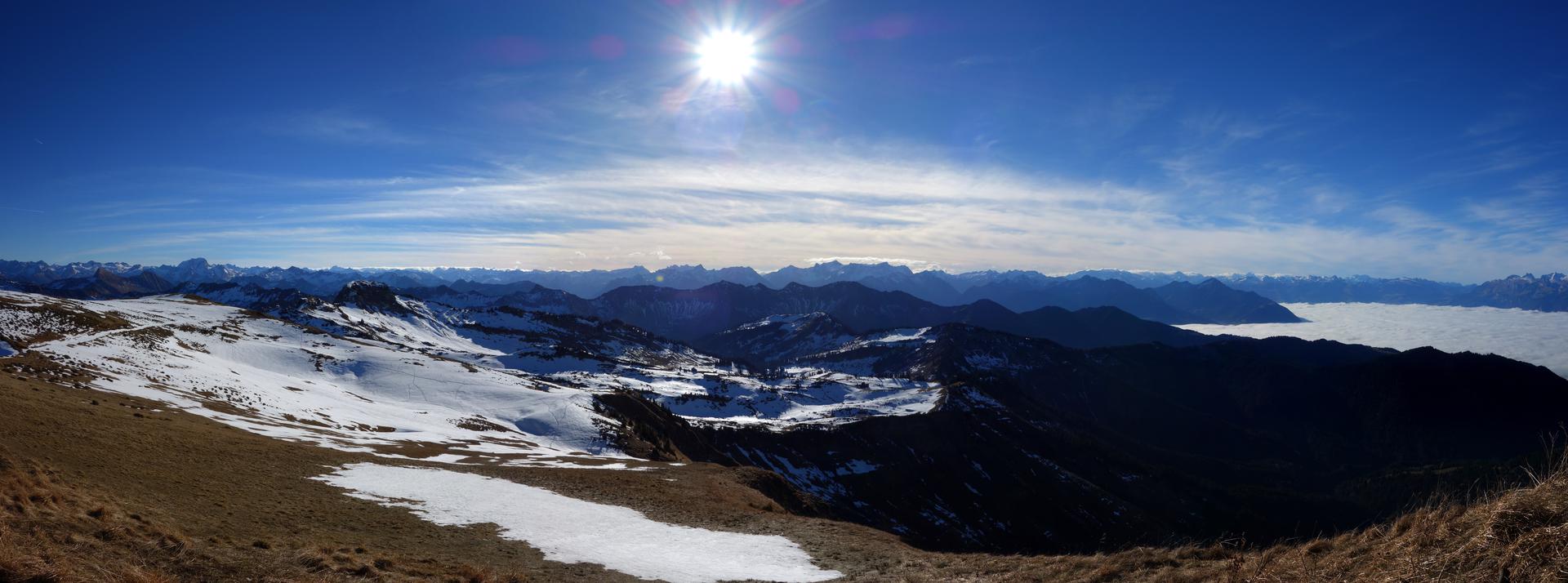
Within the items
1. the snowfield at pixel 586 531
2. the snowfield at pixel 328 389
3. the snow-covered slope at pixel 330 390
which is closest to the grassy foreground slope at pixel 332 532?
the snowfield at pixel 586 531

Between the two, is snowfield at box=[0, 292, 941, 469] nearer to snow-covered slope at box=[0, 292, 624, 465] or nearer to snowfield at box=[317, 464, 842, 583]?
snow-covered slope at box=[0, 292, 624, 465]

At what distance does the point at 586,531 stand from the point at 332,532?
8.60 metres

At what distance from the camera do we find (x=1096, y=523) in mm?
117438

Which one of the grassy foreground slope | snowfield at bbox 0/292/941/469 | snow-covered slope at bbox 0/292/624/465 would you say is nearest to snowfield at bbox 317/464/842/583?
the grassy foreground slope

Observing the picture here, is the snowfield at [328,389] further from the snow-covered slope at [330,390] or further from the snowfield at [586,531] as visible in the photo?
the snowfield at [586,531]

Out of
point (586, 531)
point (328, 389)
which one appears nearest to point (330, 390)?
point (328, 389)

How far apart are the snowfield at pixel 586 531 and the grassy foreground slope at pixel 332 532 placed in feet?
3.27

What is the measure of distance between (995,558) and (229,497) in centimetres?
2691

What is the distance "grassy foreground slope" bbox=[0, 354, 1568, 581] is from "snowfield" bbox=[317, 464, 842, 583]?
39.3 inches

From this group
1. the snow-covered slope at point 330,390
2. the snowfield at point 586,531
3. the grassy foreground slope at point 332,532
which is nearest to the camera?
the grassy foreground slope at point 332,532

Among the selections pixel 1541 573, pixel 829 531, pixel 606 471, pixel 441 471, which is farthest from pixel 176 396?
pixel 1541 573

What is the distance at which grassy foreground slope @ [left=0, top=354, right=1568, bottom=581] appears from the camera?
29.2 feet

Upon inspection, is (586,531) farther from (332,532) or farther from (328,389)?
(328,389)

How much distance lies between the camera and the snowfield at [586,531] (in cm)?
2047
